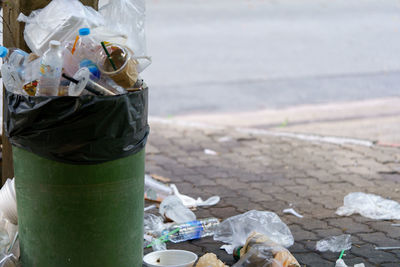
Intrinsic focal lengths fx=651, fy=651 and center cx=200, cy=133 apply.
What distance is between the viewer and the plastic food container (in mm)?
3254

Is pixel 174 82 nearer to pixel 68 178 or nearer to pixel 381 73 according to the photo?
pixel 381 73

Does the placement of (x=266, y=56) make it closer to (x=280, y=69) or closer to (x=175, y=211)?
(x=280, y=69)

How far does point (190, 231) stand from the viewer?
12.3 ft

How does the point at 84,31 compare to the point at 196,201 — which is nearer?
the point at 84,31

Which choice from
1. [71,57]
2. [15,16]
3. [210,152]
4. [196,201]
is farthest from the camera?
[210,152]

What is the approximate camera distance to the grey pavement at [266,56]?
7461 mm

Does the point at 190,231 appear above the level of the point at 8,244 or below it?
below

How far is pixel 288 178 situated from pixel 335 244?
51.0 inches

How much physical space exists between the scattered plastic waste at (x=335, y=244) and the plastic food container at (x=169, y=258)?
0.79 meters

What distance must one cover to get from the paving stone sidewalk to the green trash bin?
0.84 metres

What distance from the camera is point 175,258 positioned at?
129 inches

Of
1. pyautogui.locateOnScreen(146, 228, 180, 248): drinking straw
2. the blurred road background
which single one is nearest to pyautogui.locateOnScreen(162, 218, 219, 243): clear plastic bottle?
pyautogui.locateOnScreen(146, 228, 180, 248): drinking straw

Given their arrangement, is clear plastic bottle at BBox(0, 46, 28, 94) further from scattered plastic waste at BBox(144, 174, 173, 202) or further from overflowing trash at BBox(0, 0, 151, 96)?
scattered plastic waste at BBox(144, 174, 173, 202)

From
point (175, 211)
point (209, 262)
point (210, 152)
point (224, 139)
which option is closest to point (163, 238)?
point (175, 211)
